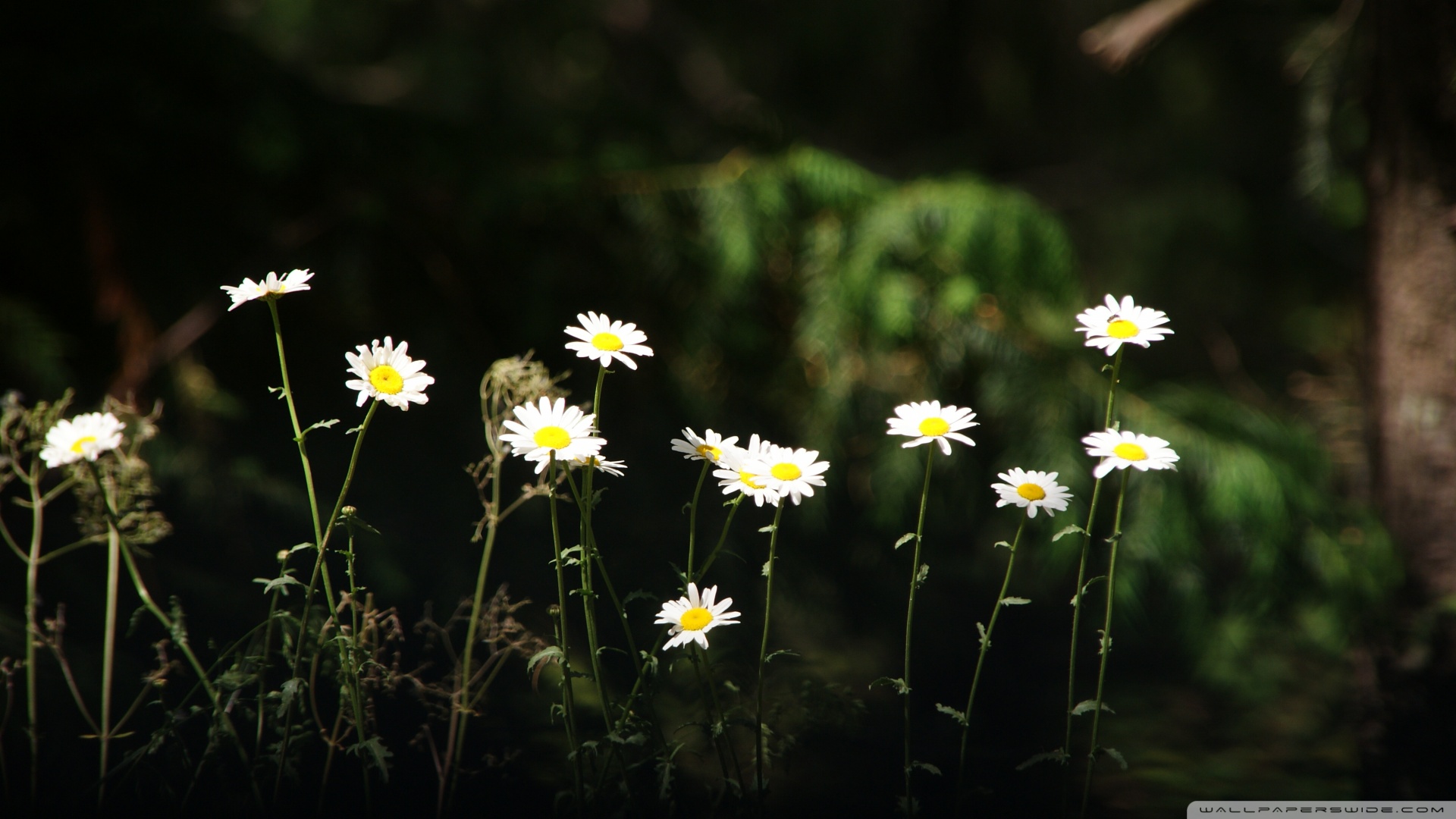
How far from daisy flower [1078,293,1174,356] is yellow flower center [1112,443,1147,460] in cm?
7

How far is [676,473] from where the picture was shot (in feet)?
5.73

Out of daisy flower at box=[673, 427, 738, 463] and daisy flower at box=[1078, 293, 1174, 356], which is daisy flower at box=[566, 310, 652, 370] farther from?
daisy flower at box=[1078, 293, 1174, 356]

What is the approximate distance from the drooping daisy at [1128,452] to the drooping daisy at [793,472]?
191 mm

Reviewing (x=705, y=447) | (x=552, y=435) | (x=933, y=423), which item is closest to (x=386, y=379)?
(x=552, y=435)

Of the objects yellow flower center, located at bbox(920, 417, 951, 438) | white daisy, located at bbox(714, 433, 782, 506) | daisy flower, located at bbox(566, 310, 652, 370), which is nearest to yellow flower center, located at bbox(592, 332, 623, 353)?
daisy flower, located at bbox(566, 310, 652, 370)

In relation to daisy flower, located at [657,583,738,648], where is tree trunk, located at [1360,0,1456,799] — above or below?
above

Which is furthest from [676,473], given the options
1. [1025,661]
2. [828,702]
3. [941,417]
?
[941,417]

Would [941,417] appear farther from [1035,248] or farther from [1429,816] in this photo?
[1035,248]

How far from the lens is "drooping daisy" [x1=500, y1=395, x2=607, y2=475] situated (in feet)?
2.22

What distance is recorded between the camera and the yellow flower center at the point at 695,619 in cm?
74

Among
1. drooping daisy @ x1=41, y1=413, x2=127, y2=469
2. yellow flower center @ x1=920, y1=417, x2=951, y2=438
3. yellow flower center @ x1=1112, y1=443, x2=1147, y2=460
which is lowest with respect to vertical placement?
drooping daisy @ x1=41, y1=413, x2=127, y2=469

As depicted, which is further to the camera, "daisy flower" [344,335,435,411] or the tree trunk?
the tree trunk

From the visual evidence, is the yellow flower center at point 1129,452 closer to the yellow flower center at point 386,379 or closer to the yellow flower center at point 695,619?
the yellow flower center at point 695,619

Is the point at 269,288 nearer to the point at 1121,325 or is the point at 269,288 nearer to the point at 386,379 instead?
the point at 386,379
